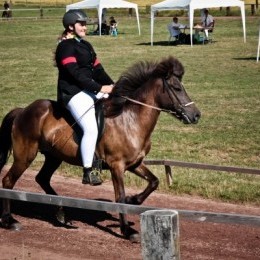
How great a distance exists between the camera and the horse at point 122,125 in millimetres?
9773

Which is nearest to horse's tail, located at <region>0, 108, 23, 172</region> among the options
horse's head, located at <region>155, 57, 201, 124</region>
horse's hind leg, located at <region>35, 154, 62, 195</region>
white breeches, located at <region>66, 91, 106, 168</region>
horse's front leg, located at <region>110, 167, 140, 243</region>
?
horse's hind leg, located at <region>35, 154, 62, 195</region>

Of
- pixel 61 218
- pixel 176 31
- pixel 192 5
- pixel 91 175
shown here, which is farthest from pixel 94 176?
pixel 176 31

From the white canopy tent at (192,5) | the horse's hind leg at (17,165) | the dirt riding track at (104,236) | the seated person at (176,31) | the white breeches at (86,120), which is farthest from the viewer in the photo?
the seated person at (176,31)

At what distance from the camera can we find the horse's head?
9.83 m

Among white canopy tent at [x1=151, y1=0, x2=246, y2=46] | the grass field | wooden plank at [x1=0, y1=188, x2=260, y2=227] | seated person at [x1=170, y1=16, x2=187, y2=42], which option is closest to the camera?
wooden plank at [x1=0, y1=188, x2=260, y2=227]

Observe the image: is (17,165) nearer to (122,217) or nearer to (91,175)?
(91,175)

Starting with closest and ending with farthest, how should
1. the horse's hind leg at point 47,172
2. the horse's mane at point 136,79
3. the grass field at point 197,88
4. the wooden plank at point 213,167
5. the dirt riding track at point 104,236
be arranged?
the dirt riding track at point 104,236, the horse's mane at point 136,79, the horse's hind leg at point 47,172, the wooden plank at point 213,167, the grass field at point 197,88

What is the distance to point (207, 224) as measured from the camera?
10.2m

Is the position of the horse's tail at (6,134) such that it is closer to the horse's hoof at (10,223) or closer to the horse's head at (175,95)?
the horse's hoof at (10,223)

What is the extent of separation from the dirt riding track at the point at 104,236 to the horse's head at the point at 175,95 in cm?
149

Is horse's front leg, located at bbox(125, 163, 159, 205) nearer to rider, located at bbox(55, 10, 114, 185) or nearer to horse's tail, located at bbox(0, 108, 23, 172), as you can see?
rider, located at bbox(55, 10, 114, 185)

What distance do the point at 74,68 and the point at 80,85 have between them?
9.4 inches

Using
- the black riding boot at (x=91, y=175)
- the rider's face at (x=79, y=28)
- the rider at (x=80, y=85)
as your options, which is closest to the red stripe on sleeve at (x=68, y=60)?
the rider at (x=80, y=85)

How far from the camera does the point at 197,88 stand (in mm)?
26516
